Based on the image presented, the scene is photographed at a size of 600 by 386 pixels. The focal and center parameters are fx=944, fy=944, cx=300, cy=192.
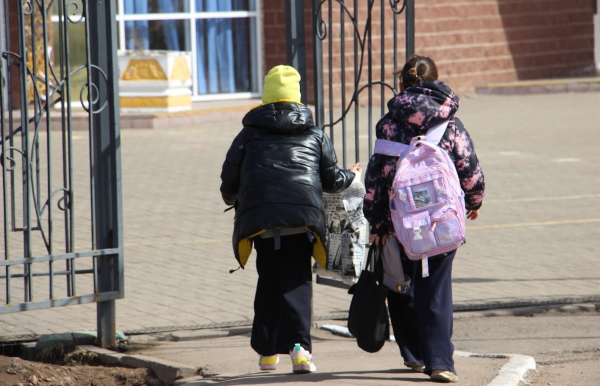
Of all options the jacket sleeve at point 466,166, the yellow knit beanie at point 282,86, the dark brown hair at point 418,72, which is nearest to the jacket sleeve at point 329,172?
the yellow knit beanie at point 282,86

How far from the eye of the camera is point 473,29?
2058 centimetres

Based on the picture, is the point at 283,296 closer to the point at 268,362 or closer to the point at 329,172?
the point at 268,362

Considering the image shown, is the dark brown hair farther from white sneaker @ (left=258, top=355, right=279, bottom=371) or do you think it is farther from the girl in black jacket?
white sneaker @ (left=258, top=355, right=279, bottom=371)

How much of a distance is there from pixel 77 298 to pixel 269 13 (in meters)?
14.5

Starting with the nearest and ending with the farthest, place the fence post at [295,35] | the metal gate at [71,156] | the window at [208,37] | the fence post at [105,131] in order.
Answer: the metal gate at [71,156], the fence post at [105,131], the fence post at [295,35], the window at [208,37]

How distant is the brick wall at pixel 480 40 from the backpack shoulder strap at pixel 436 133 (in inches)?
519

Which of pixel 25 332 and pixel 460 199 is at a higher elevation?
pixel 460 199

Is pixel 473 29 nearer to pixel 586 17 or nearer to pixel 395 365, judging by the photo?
pixel 586 17

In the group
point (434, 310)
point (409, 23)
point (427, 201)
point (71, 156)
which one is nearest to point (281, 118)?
point (427, 201)

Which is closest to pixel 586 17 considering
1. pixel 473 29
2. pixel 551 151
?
pixel 473 29

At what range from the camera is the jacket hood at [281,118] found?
457 cm

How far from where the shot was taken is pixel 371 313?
14.6ft

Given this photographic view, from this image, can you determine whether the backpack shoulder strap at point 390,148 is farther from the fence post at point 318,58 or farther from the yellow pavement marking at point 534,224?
the yellow pavement marking at point 534,224

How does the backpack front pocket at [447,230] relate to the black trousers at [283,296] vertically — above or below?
above
